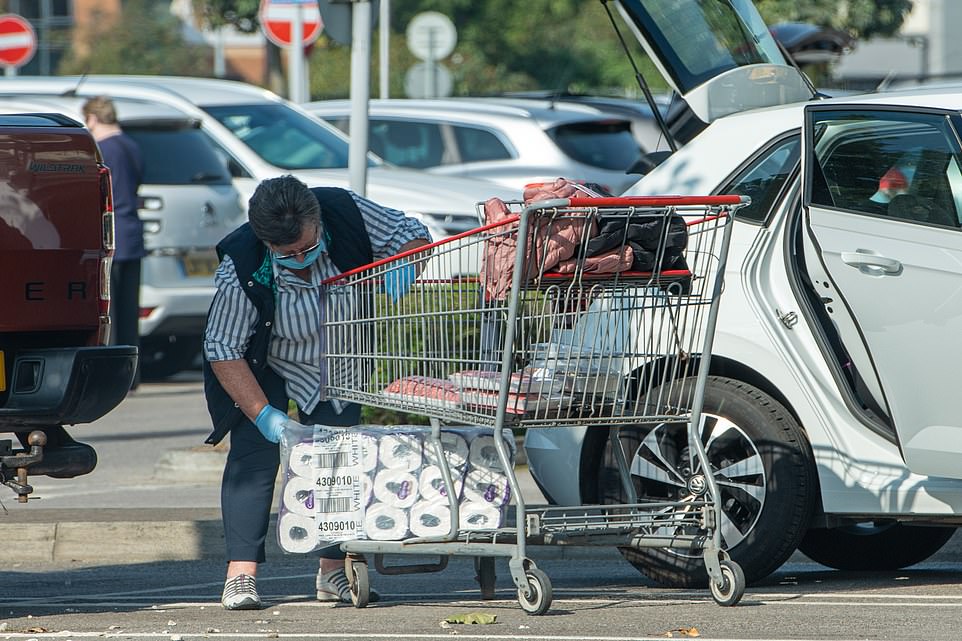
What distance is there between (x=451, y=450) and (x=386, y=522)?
1.05 ft

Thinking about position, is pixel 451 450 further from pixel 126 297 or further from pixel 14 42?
pixel 14 42

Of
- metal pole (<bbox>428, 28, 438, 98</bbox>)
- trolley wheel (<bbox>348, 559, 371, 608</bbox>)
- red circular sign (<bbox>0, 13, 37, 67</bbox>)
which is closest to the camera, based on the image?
trolley wheel (<bbox>348, 559, 371, 608</bbox>)

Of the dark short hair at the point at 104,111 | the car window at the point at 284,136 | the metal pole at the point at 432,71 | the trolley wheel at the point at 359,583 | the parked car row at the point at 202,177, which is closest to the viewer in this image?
the trolley wheel at the point at 359,583

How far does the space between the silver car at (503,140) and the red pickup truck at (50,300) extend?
30.1 ft

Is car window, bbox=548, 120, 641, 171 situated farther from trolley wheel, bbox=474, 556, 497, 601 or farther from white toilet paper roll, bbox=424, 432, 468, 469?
white toilet paper roll, bbox=424, 432, 468, 469

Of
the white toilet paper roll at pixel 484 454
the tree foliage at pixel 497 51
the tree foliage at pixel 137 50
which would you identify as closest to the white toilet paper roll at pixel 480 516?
the white toilet paper roll at pixel 484 454

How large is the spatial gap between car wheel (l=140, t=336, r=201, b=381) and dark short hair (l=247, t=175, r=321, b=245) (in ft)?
28.0

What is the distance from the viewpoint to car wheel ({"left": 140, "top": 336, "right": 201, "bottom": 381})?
48.3 feet

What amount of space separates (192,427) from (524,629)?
21.9 ft

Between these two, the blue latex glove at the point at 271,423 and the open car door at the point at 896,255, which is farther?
the blue latex glove at the point at 271,423

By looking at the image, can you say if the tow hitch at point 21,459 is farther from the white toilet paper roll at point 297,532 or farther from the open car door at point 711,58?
the open car door at point 711,58

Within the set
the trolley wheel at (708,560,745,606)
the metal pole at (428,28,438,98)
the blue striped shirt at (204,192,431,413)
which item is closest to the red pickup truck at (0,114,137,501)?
the blue striped shirt at (204,192,431,413)

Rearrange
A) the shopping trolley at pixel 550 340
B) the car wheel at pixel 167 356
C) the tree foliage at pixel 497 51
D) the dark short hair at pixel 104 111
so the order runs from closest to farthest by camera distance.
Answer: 1. the shopping trolley at pixel 550 340
2. the dark short hair at pixel 104 111
3. the car wheel at pixel 167 356
4. the tree foliage at pixel 497 51

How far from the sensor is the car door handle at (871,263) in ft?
20.1
